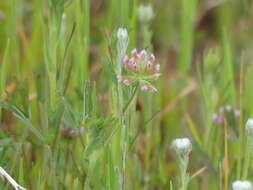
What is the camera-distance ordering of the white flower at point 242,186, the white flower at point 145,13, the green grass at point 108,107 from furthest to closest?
the white flower at point 145,13
the green grass at point 108,107
the white flower at point 242,186

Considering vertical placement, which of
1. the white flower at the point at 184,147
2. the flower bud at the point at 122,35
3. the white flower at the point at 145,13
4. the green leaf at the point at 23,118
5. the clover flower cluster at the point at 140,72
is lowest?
the white flower at the point at 184,147

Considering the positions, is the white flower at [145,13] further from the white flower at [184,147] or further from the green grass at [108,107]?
the white flower at [184,147]

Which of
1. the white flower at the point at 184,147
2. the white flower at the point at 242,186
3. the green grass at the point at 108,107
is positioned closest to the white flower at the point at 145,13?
the green grass at the point at 108,107

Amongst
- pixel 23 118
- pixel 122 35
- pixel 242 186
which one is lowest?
pixel 242 186

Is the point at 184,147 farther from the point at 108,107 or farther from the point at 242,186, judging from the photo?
the point at 108,107

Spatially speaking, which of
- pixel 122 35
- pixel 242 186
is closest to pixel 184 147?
pixel 242 186

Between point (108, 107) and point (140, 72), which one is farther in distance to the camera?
point (108, 107)

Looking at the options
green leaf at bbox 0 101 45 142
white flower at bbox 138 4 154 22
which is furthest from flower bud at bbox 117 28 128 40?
white flower at bbox 138 4 154 22

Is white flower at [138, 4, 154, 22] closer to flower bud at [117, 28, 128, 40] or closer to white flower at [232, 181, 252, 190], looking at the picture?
flower bud at [117, 28, 128, 40]

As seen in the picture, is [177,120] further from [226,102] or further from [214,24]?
[214,24]
